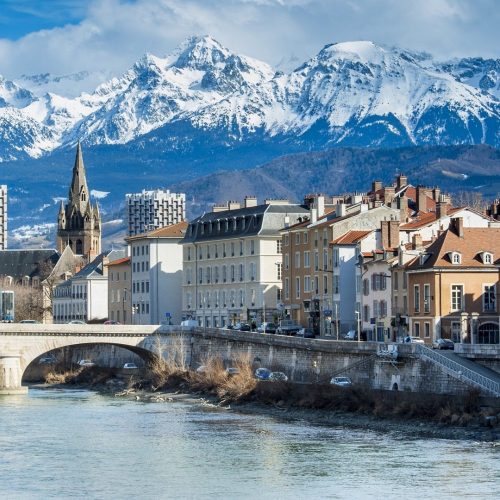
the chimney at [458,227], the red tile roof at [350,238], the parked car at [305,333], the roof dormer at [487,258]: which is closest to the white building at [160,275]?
the parked car at [305,333]

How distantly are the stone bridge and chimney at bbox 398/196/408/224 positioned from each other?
756 inches

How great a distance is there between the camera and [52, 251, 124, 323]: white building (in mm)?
181375

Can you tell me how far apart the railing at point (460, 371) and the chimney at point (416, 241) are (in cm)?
2248

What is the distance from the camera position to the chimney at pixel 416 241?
11188cm

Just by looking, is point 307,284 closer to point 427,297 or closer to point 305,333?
point 305,333

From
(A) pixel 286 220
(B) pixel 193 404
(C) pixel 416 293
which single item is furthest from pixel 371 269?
(A) pixel 286 220

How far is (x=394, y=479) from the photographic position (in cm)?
6994

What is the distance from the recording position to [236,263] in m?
144

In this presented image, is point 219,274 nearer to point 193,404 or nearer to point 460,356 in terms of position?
point 193,404

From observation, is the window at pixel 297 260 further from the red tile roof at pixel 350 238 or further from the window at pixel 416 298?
the window at pixel 416 298

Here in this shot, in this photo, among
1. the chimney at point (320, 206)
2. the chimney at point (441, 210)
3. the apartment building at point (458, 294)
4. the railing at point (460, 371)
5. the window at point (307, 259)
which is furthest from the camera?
the chimney at point (320, 206)

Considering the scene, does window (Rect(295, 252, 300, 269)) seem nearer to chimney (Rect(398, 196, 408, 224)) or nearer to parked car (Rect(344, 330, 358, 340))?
chimney (Rect(398, 196, 408, 224))

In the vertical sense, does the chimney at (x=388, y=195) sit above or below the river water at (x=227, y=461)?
above

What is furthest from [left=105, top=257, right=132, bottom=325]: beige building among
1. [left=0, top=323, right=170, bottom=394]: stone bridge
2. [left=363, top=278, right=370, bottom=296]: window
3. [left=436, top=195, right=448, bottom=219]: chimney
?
[left=363, top=278, right=370, bottom=296]: window
